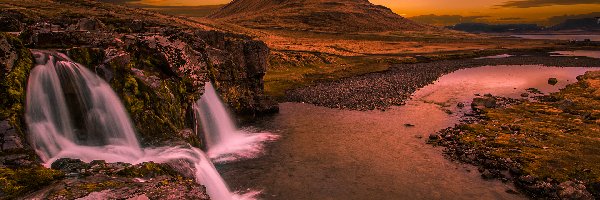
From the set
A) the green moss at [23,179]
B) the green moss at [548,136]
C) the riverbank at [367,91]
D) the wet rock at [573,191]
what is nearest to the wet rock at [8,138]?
the green moss at [23,179]

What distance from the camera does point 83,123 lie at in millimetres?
25766

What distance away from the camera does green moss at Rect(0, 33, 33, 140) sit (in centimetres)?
2088

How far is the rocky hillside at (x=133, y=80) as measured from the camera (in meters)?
17.4

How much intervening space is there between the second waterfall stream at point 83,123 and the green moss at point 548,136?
24.1 meters

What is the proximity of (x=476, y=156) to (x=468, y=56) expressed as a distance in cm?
13357

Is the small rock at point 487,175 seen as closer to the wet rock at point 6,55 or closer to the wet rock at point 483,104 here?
the wet rock at point 483,104

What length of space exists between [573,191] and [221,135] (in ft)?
103

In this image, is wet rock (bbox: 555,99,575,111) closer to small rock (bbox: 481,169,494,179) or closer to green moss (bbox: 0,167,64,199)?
small rock (bbox: 481,169,494,179)

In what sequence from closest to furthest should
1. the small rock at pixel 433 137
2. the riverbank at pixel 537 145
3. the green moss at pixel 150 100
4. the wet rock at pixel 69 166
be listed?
the wet rock at pixel 69 166
the riverbank at pixel 537 145
the green moss at pixel 150 100
the small rock at pixel 433 137

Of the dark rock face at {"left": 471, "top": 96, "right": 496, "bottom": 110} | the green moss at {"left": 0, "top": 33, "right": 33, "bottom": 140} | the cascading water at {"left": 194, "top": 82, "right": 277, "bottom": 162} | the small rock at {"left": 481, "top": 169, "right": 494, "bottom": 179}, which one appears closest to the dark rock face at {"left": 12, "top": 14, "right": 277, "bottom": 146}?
the cascading water at {"left": 194, "top": 82, "right": 277, "bottom": 162}

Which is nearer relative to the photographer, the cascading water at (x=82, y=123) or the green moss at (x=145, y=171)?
the green moss at (x=145, y=171)

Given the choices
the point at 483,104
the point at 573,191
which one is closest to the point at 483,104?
the point at 483,104

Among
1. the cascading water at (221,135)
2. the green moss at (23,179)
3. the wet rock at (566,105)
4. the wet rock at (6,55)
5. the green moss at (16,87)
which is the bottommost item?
the cascading water at (221,135)

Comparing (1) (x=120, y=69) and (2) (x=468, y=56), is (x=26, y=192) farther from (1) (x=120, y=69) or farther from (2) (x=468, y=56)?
(2) (x=468, y=56)
